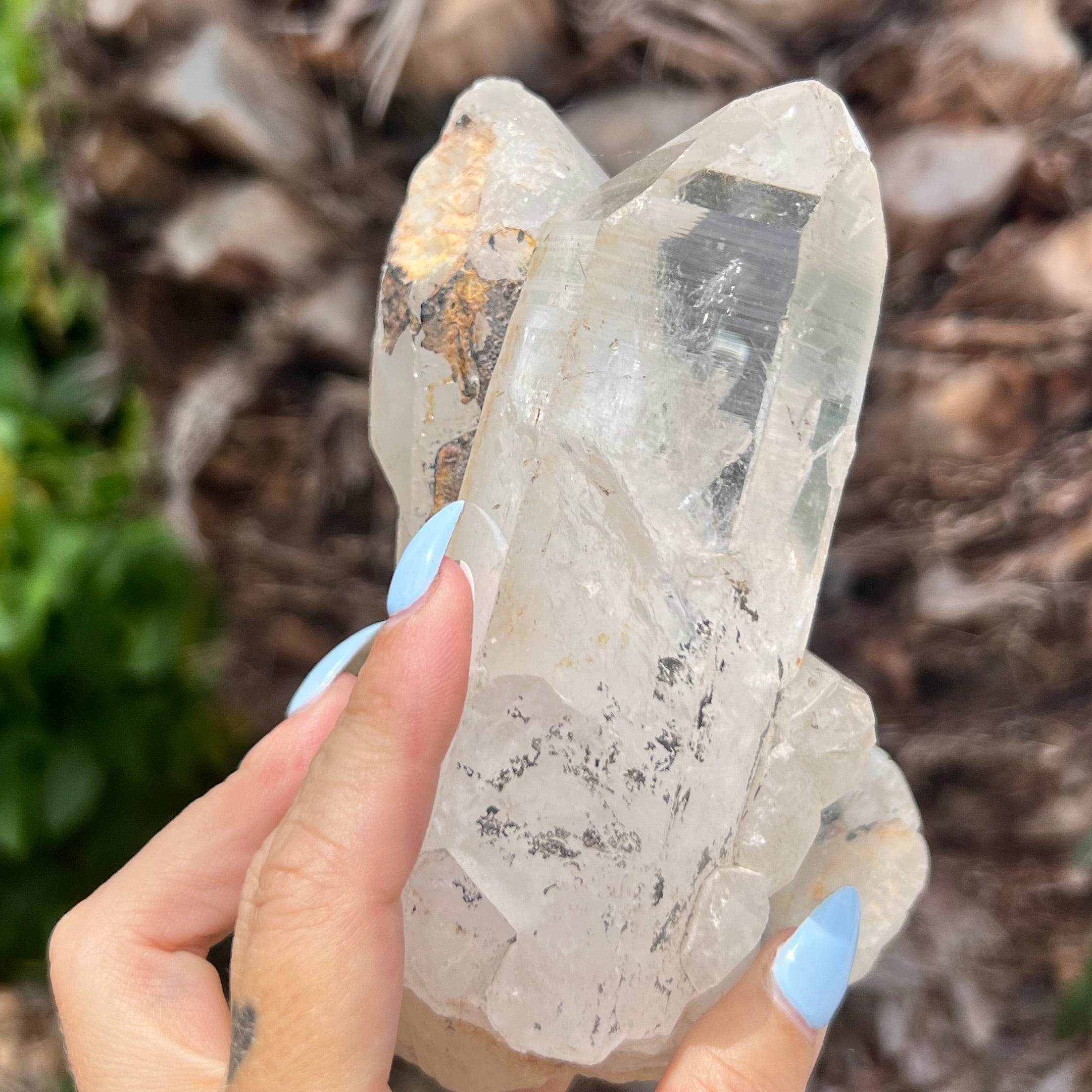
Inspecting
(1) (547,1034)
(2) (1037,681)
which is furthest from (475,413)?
(2) (1037,681)

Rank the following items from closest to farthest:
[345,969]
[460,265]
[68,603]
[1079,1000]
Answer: [345,969], [460,265], [1079,1000], [68,603]

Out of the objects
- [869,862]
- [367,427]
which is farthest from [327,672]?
[869,862]

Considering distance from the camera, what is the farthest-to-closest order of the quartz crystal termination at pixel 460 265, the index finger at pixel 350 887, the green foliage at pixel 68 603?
1. the green foliage at pixel 68 603
2. the quartz crystal termination at pixel 460 265
3. the index finger at pixel 350 887

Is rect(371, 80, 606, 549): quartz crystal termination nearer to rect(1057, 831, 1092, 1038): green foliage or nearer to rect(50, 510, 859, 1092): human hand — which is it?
rect(50, 510, 859, 1092): human hand

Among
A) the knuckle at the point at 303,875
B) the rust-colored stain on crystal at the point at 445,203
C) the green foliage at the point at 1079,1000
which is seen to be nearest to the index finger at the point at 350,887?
the knuckle at the point at 303,875

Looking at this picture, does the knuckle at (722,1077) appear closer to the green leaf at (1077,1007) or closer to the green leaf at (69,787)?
the green leaf at (1077,1007)

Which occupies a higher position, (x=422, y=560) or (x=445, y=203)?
(x=445, y=203)

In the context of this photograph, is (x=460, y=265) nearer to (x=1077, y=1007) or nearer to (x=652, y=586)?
(x=652, y=586)
